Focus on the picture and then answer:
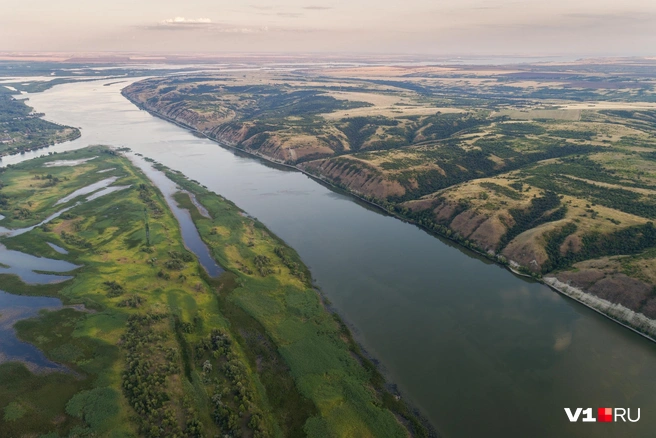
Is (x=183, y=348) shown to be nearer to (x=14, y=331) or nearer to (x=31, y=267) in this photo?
(x=14, y=331)

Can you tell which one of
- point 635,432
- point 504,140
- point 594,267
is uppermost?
point 504,140

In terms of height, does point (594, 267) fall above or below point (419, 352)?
above

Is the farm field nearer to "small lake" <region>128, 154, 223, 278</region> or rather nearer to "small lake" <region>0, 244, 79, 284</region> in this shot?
"small lake" <region>128, 154, 223, 278</region>

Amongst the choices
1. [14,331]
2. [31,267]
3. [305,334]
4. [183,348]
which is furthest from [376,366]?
[31,267]

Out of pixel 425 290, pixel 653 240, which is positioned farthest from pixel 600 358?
pixel 653 240

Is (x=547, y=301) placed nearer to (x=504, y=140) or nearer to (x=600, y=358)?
(x=600, y=358)

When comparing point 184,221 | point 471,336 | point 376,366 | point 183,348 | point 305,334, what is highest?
point 184,221

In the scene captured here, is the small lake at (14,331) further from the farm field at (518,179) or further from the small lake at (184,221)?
the farm field at (518,179)
